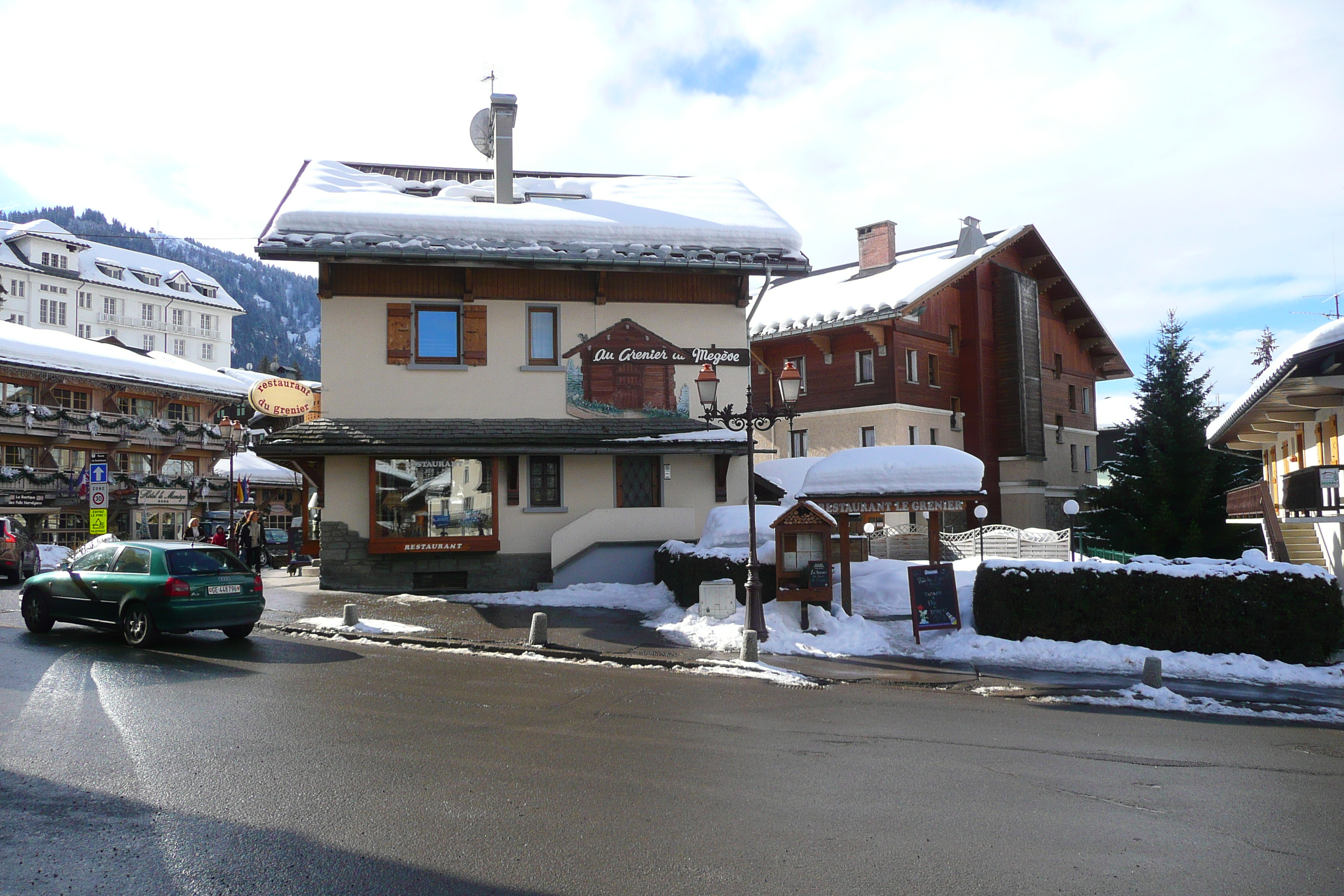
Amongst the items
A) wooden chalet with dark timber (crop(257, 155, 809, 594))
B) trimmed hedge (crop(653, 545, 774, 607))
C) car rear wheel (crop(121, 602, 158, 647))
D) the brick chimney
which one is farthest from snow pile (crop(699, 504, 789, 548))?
the brick chimney

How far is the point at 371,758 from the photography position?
7457 millimetres

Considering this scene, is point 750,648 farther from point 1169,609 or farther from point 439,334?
point 439,334

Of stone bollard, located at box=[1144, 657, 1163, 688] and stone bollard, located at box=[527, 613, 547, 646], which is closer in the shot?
stone bollard, located at box=[1144, 657, 1163, 688]

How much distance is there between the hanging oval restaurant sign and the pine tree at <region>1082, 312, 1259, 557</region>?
22176 mm

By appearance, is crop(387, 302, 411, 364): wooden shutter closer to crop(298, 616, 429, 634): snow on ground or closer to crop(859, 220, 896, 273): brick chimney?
crop(298, 616, 429, 634): snow on ground

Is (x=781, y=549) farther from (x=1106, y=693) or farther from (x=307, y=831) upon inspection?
(x=307, y=831)

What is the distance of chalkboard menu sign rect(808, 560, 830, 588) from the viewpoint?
14680 mm

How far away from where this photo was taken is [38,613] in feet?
45.7

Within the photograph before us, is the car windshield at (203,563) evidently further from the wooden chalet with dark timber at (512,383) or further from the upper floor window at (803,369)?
the upper floor window at (803,369)

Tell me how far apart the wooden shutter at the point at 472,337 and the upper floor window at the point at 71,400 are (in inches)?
1198

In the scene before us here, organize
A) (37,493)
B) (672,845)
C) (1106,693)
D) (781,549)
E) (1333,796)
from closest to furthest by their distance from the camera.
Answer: (672,845), (1333,796), (1106,693), (781,549), (37,493)

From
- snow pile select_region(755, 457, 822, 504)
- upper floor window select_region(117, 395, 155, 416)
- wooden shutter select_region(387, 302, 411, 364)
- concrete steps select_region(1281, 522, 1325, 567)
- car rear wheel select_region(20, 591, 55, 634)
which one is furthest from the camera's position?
upper floor window select_region(117, 395, 155, 416)

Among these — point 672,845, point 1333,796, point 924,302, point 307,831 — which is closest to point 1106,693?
point 1333,796

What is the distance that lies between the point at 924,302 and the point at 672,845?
32.6 m
